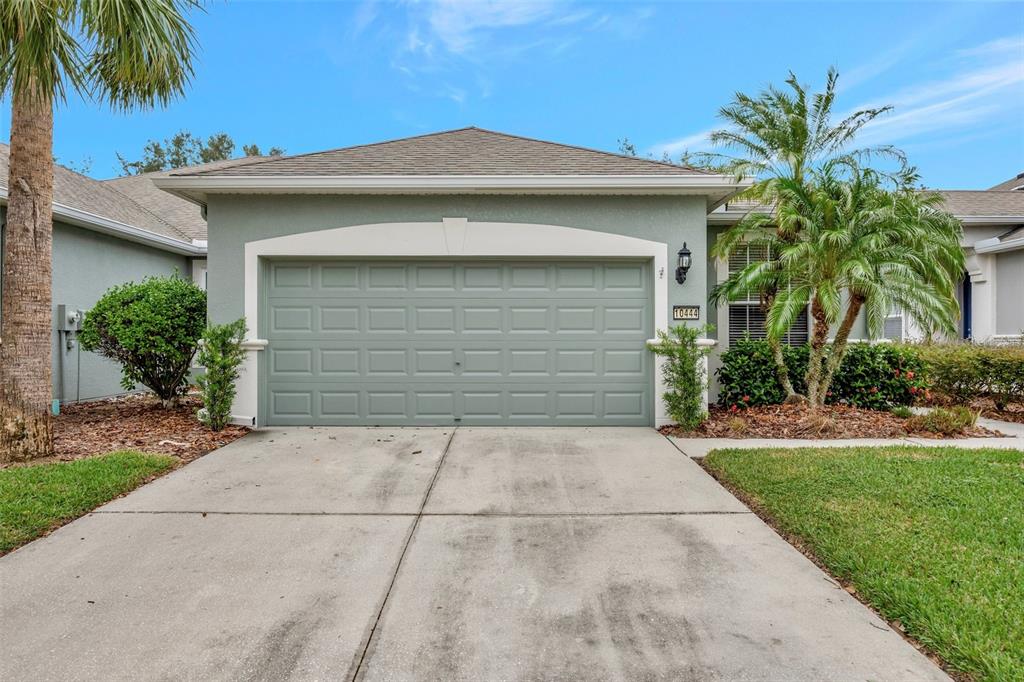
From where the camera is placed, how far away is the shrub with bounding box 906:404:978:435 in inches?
264

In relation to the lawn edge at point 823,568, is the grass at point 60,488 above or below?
above

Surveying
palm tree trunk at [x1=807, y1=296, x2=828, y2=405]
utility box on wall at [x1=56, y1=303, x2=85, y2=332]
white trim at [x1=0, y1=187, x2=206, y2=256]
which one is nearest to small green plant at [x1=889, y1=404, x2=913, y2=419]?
palm tree trunk at [x1=807, y1=296, x2=828, y2=405]

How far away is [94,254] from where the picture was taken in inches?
379

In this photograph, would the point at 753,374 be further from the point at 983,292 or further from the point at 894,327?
the point at 983,292

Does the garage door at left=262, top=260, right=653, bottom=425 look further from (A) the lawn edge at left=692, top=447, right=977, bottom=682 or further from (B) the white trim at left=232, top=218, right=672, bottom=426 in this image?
(A) the lawn edge at left=692, top=447, right=977, bottom=682

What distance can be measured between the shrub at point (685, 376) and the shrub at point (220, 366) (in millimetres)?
5637

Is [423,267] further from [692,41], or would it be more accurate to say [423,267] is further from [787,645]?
[692,41]

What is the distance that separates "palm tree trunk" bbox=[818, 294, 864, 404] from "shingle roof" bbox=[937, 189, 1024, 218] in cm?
633

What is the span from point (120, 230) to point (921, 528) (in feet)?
40.5

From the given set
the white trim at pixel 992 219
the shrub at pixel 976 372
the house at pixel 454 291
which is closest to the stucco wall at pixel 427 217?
the house at pixel 454 291

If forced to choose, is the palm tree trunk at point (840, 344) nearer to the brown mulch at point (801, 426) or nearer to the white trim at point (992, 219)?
the brown mulch at point (801, 426)

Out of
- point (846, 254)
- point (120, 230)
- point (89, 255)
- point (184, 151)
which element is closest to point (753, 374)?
point (846, 254)

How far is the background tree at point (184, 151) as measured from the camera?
31250 mm

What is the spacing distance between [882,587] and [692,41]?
12466mm
